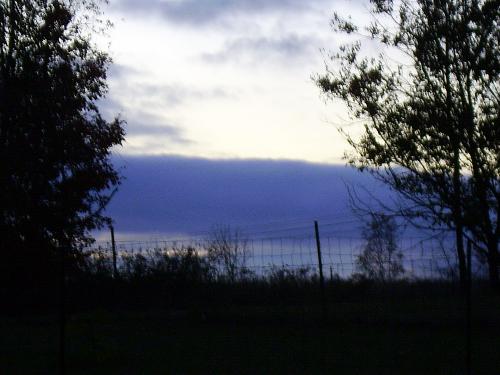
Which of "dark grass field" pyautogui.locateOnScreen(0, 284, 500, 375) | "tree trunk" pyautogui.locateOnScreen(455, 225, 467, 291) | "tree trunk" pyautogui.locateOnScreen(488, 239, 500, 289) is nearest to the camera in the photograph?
"dark grass field" pyautogui.locateOnScreen(0, 284, 500, 375)

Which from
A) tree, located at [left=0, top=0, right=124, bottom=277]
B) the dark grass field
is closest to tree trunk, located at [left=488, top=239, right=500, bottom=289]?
the dark grass field

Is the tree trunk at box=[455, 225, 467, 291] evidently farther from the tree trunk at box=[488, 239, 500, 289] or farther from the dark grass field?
the tree trunk at box=[488, 239, 500, 289]

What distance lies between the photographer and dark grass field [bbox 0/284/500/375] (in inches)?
485

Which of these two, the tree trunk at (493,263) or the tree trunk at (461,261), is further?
the tree trunk at (461,261)

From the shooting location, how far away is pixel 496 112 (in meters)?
18.2

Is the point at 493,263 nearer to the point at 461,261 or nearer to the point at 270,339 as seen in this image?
the point at 461,261

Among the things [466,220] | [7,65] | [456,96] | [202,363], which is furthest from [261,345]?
[7,65]

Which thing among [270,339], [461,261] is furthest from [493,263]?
[270,339]

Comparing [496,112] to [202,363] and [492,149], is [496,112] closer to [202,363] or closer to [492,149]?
[492,149]

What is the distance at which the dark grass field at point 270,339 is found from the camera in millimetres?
12328

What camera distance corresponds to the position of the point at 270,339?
1551 cm

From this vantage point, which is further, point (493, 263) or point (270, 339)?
point (493, 263)

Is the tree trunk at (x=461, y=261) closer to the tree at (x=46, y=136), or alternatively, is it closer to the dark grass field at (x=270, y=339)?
the dark grass field at (x=270, y=339)

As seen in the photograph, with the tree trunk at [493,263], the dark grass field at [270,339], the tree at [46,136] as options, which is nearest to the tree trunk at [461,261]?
the dark grass field at [270,339]
